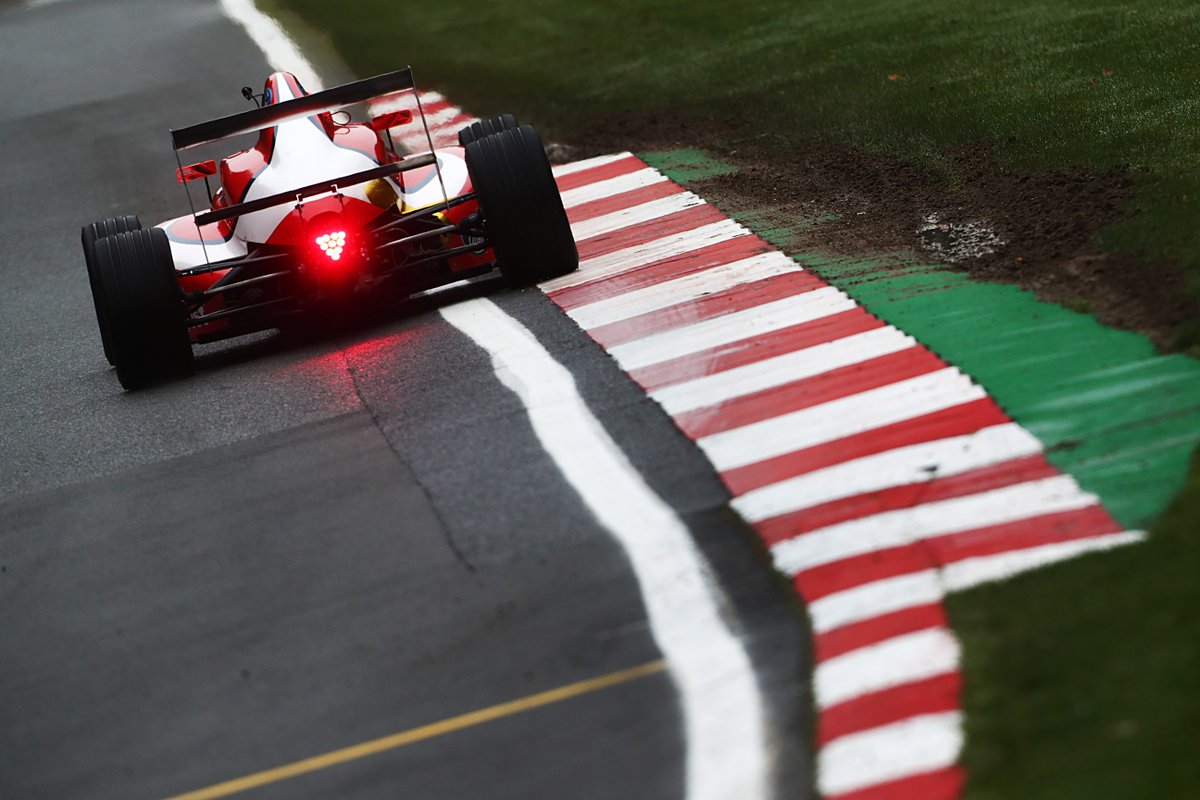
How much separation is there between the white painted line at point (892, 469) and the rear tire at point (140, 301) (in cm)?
472

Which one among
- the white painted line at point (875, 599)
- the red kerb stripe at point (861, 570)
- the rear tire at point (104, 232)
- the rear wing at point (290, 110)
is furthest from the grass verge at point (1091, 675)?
the rear tire at point (104, 232)

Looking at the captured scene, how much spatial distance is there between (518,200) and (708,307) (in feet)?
5.11

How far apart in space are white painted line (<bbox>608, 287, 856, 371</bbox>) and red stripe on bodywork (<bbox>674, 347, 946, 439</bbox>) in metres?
0.91

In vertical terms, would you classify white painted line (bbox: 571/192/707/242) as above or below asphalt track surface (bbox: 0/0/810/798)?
above

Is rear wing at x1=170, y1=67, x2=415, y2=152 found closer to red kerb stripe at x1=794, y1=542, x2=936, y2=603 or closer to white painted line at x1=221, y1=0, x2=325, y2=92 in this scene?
red kerb stripe at x1=794, y1=542, x2=936, y2=603

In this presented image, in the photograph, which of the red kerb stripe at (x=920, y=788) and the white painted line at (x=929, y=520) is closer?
the red kerb stripe at (x=920, y=788)

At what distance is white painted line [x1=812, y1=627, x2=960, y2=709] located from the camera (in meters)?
5.86

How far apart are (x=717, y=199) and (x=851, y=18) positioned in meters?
5.64

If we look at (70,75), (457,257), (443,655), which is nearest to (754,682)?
(443,655)

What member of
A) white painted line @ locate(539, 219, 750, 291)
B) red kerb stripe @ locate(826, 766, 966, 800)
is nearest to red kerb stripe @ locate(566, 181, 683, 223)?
white painted line @ locate(539, 219, 750, 291)

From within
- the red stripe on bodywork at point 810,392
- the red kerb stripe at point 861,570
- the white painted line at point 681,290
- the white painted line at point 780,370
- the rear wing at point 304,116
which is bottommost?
the red kerb stripe at point 861,570

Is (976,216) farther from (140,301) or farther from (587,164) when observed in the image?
(140,301)

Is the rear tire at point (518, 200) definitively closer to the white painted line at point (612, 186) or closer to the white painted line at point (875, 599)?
the white painted line at point (612, 186)

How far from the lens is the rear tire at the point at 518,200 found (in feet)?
35.7
